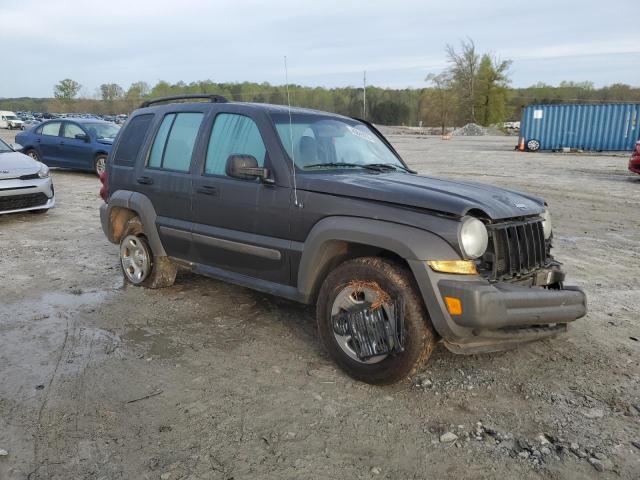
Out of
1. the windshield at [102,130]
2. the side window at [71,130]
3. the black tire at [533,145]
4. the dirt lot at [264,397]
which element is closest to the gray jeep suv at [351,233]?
the dirt lot at [264,397]

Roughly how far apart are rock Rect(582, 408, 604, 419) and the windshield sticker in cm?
281

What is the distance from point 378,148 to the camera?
16.2 ft

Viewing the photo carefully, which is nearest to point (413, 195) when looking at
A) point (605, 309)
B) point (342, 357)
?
point (342, 357)

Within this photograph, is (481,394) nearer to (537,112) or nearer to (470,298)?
(470,298)

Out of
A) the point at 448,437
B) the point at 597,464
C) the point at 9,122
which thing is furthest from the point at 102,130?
the point at 9,122

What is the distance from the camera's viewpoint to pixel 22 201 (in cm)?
902

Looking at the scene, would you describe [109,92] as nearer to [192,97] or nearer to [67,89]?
[67,89]

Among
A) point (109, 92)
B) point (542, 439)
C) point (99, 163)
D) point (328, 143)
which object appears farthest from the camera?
point (109, 92)

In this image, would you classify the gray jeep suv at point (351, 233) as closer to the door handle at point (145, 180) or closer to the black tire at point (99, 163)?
the door handle at point (145, 180)

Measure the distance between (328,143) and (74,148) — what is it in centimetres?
1231

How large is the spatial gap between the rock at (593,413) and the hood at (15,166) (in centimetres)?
889

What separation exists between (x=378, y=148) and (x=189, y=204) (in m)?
1.77

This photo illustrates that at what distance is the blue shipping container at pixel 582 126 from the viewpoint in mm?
26781

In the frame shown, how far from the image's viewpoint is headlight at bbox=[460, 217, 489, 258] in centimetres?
320
